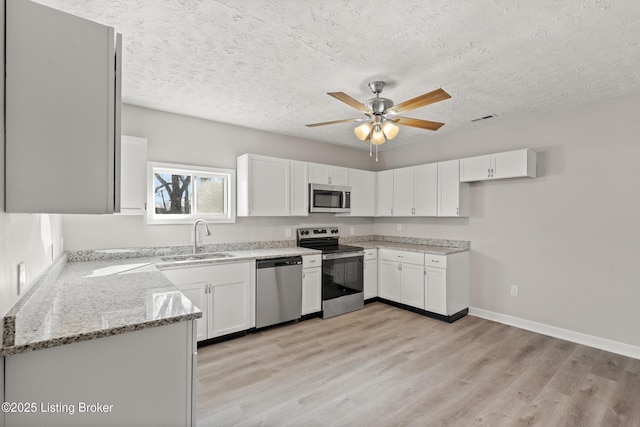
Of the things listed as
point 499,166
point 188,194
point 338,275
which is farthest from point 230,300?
point 499,166

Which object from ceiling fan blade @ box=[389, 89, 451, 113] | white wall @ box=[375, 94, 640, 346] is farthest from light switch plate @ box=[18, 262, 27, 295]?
white wall @ box=[375, 94, 640, 346]

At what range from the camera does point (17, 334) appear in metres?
1.14

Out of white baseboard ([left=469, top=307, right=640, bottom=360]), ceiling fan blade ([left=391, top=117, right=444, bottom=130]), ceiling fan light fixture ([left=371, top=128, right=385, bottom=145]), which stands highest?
ceiling fan blade ([left=391, top=117, right=444, bottom=130])

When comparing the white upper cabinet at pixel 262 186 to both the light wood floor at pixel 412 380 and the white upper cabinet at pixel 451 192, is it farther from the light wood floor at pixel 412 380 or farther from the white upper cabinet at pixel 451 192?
the white upper cabinet at pixel 451 192

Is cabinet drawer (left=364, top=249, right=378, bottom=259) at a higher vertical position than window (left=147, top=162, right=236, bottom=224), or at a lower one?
lower

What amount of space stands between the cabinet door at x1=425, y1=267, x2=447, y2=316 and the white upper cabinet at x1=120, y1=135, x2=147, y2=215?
346cm

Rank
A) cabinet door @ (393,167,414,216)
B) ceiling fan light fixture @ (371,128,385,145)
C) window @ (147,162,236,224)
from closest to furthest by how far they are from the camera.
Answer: ceiling fan light fixture @ (371,128,385,145)
window @ (147,162,236,224)
cabinet door @ (393,167,414,216)

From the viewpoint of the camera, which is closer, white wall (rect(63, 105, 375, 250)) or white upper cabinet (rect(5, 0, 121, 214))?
white upper cabinet (rect(5, 0, 121, 214))

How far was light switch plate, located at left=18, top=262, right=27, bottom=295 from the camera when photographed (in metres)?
1.35

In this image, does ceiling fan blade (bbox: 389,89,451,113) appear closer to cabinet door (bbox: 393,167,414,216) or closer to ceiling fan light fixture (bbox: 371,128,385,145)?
ceiling fan light fixture (bbox: 371,128,385,145)

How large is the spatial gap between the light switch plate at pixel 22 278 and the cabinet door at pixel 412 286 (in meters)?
3.88

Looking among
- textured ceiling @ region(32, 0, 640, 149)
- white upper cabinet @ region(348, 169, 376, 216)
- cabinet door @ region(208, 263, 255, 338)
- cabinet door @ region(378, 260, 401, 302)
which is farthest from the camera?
white upper cabinet @ region(348, 169, 376, 216)

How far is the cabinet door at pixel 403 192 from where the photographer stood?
466 centimetres

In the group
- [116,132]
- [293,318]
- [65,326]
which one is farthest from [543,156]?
[65,326]
